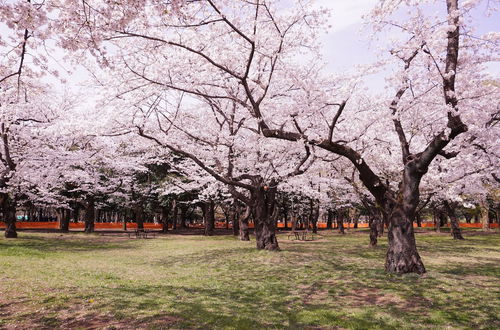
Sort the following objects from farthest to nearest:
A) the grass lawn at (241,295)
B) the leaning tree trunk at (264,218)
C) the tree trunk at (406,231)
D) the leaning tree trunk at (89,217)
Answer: the leaning tree trunk at (89,217) → the leaning tree trunk at (264,218) → the tree trunk at (406,231) → the grass lawn at (241,295)

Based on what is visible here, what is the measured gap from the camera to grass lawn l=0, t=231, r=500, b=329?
6.65 m

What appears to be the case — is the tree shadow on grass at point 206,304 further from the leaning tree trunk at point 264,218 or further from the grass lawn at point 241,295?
the leaning tree trunk at point 264,218

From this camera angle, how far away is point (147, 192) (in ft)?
129

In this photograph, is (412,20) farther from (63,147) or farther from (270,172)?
(63,147)

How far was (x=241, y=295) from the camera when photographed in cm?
919

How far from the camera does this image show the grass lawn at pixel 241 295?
6652mm

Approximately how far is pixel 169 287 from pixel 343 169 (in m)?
15.3

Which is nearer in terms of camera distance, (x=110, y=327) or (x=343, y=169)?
(x=110, y=327)

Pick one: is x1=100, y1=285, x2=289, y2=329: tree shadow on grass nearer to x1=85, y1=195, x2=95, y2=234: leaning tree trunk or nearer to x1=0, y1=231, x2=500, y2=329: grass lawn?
x1=0, y1=231, x2=500, y2=329: grass lawn

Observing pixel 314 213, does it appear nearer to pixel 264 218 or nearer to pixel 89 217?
pixel 89 217

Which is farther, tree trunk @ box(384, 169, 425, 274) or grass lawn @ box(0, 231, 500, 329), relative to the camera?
tree trunk @ box(384, 169, 425, 274)

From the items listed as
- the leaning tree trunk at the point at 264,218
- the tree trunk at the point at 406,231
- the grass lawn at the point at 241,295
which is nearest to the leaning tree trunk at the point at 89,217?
the grass lawn at the point at 241,295

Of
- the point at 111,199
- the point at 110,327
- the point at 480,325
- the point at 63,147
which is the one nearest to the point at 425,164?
the point at 480,325

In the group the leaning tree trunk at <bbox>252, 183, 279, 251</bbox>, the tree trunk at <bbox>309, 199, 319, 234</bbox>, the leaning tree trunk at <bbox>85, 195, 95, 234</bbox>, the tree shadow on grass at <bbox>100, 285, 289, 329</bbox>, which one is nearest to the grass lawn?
the tree shadow on grass at <bbox>100, 285, 289, 329</bbox>
